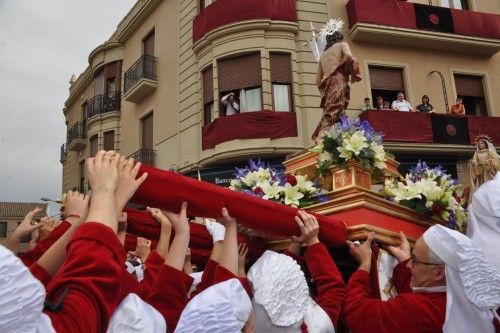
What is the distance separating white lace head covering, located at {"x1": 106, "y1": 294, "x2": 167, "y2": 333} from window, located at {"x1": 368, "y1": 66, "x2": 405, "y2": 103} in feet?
40.2

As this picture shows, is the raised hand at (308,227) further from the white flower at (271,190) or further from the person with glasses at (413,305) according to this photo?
the white flower at (271,190)

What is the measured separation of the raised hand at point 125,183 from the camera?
5.18 ft

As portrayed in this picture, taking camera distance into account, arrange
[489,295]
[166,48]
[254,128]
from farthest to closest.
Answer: [166,48], [254,128], [489,295]

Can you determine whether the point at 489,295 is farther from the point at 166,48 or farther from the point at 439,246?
the point at 166,48

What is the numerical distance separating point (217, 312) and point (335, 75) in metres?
3.99

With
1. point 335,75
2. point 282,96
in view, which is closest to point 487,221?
point 335,75

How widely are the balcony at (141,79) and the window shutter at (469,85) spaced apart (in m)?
9.37

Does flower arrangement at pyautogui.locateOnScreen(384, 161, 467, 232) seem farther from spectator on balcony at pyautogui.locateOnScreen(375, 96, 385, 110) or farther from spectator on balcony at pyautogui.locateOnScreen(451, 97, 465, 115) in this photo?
spectator on balcony at pyautogui.locateOnScreen(451, 97, 465, 115)

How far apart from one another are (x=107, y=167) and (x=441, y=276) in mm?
1534

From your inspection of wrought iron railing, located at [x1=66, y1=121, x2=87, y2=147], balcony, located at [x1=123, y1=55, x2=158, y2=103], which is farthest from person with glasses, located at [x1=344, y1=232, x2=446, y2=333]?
wrought iron railing, located at [x1=66, y1=121, x2=87, y2=147]

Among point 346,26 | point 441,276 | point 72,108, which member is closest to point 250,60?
point 346,26

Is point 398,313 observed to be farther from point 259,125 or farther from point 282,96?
point 282,96

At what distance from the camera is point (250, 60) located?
1272 cm

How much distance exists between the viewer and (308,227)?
2.63m
